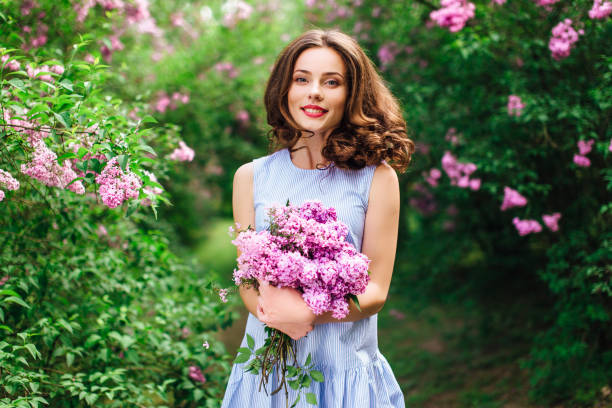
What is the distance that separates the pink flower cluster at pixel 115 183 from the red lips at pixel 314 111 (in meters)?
0.67

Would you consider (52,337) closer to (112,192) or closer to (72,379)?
(72,379)

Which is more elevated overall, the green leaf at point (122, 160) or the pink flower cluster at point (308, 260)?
the green leaf at point (122, 160)

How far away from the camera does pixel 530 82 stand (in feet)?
11.8

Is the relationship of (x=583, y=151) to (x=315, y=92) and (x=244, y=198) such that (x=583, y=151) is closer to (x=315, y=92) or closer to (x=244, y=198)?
(x=315, y=92)


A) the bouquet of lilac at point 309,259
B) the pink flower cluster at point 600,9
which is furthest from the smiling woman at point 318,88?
the pink flower cluster at point 600,9

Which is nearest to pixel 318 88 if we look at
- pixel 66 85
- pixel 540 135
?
pixel 66 85

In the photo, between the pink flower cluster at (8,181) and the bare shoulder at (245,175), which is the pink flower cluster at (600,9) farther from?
the pink flower cluster at (8,181)

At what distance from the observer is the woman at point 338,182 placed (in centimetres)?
180

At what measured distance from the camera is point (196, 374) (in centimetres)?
289

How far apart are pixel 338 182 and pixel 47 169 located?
1.12 metres

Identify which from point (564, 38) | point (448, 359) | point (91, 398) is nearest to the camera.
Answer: point (91, 398)

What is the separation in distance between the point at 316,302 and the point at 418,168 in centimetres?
370

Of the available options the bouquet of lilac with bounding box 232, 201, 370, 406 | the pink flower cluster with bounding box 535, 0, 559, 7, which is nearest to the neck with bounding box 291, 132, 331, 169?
the bouquet of lilac with bounding box 232, 201, 370, 406

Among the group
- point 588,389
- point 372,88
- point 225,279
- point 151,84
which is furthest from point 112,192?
point 225,279
